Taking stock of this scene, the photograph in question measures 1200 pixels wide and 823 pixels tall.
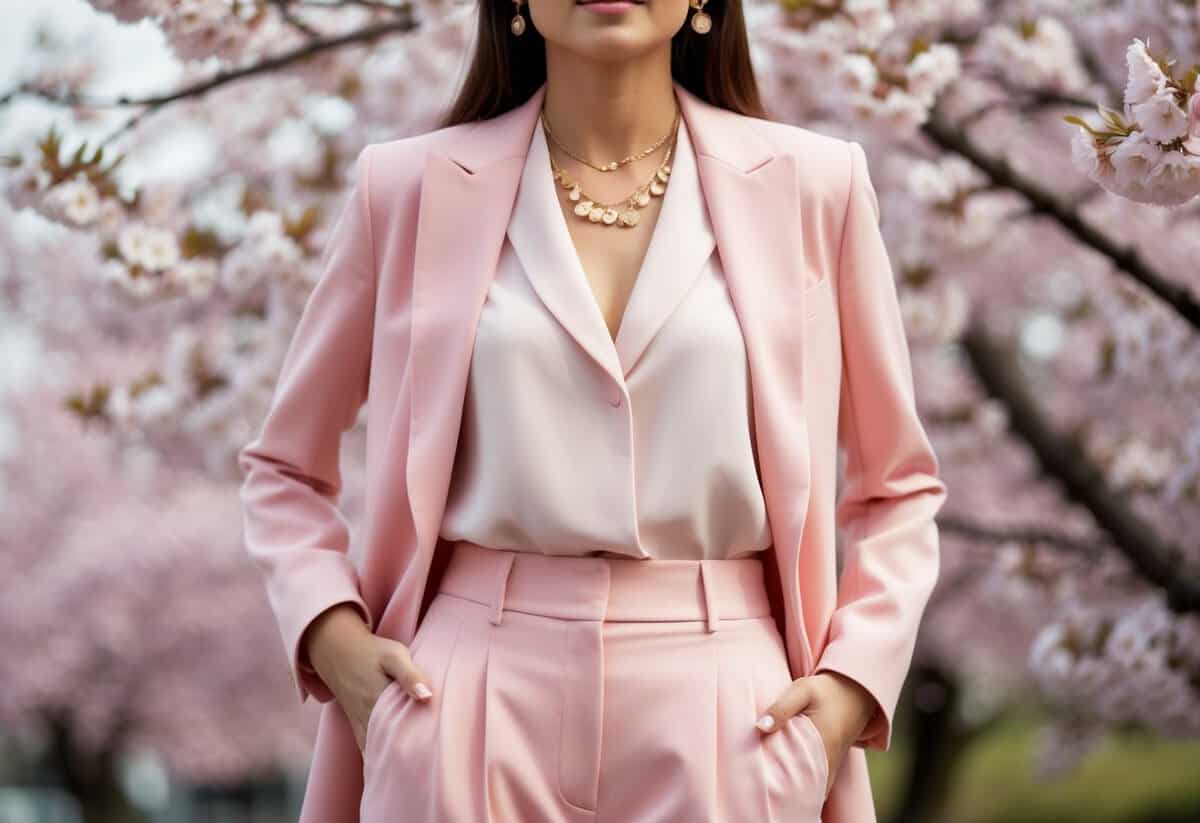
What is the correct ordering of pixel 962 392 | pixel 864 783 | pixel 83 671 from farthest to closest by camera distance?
pixel 83 671 → pixel 962 392 → pixel 864 783

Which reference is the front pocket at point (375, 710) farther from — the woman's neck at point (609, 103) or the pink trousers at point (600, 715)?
the woman's neck at point (609, 103)

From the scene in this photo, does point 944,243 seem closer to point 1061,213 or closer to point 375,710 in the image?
point 1061,213

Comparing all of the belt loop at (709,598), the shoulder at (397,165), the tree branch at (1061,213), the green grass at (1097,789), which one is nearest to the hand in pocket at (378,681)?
the belt loop at (709,598)

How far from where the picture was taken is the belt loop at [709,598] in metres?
2.24

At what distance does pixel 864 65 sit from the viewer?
13.2 feet

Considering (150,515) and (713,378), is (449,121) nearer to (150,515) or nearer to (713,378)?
(713,378)

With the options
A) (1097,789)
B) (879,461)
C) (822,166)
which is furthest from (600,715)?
(1097,789)

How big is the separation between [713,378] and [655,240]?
22 centimetres

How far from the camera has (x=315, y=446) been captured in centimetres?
257

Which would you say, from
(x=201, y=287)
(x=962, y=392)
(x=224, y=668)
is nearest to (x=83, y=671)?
(x=224, y=668)

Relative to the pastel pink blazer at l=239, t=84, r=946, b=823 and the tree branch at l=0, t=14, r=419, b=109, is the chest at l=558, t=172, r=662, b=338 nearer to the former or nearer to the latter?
the pastel pink blazer at l=239, t=84, r=946, b=823

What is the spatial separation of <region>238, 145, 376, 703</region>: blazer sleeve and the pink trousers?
247mm

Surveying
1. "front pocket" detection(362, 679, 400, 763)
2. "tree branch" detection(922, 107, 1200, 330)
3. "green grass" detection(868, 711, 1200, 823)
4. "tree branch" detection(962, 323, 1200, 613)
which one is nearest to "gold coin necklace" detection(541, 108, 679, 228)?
"front pocket" detection(362, 679, 400, 763)

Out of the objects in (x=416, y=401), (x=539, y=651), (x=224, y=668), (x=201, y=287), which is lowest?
(x=224, y=668)
